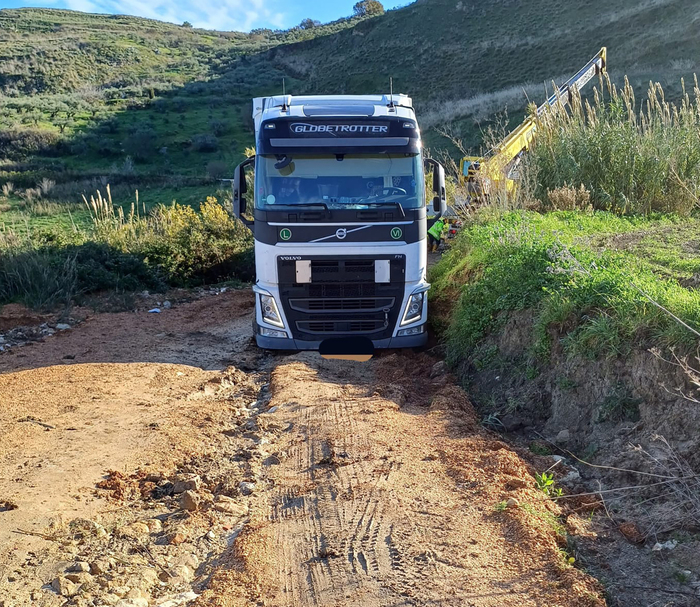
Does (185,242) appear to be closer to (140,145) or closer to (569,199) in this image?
(569,199)

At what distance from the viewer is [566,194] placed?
12086mm

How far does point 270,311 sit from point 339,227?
1424 mm

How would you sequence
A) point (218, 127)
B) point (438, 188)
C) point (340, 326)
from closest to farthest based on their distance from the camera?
point (340, 326), point (438, 188), point (218, 127)

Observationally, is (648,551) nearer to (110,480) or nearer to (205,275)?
(110,480)

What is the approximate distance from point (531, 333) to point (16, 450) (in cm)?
515

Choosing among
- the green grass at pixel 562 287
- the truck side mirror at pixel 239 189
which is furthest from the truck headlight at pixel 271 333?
the green grass at pixel 562 287

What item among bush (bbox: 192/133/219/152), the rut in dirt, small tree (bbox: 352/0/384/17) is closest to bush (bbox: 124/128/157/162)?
bush (bbox: 192/133/219/152)

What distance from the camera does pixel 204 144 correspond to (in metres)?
45.5

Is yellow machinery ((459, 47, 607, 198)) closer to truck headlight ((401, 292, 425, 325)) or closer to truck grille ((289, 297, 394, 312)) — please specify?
truck headlight ((401, 292, 425, 325))

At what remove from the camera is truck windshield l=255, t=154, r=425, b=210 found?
8453mm

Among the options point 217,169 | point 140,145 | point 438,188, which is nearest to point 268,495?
point 438,188

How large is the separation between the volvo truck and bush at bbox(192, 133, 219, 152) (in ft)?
126

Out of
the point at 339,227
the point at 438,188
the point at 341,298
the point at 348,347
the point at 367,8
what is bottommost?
the point at 348,347

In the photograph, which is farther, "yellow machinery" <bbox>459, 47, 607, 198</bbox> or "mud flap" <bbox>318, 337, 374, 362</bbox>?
"yellow machinery" <bbox>459, 47, 607, 198</bbox>
